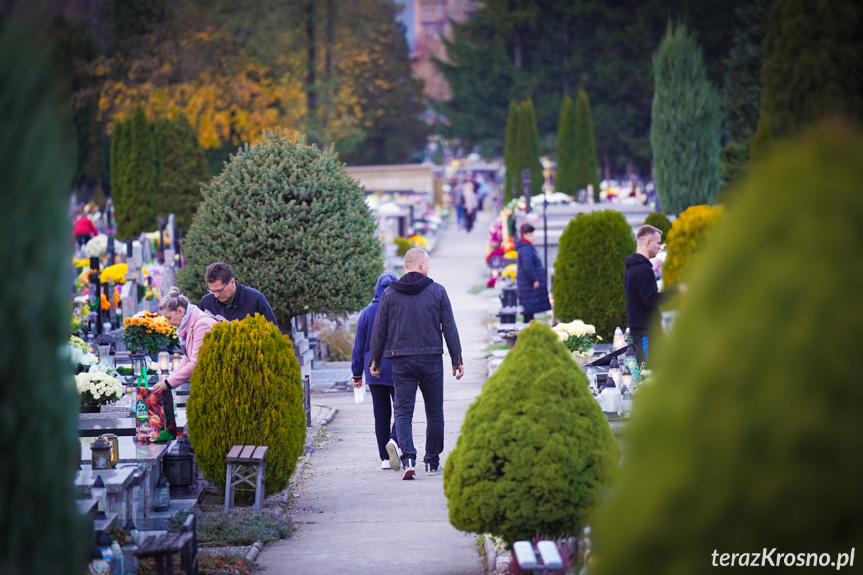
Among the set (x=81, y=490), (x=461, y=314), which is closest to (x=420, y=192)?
(x=461, y=314)

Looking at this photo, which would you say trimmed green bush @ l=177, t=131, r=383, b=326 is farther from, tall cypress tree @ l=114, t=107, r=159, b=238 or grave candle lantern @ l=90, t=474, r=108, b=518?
tall cypress tree @ l=114, t=107, r=159, b=238

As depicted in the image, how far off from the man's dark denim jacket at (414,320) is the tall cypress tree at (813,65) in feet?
13.9

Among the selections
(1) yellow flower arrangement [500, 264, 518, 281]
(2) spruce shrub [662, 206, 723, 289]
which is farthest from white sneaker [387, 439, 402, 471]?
(1) yellow flower arrangement [500, 264, 518, 281]

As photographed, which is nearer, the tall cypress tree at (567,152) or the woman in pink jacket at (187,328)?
the woman in pink jacket at (187,328)

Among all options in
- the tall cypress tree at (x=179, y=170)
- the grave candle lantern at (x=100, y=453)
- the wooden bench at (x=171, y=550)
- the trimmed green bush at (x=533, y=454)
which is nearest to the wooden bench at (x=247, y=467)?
the grave candle lantern at (x=100, y=453)

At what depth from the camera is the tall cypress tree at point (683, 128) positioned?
24109 millimetres

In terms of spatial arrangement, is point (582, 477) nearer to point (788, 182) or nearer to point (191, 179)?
point (788, 182)

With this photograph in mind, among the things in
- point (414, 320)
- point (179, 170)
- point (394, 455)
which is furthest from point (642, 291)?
point (179, 170)

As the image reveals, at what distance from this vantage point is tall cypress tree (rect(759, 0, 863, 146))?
5277 mm

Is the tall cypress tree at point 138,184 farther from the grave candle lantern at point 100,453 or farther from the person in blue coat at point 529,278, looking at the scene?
the grave candle lantern at point 100,453

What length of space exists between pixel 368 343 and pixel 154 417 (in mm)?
2215

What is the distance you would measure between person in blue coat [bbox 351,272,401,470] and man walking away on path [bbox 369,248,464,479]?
24 cm

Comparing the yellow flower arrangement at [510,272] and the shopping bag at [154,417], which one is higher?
the yellow flower arrangement at [510,272]

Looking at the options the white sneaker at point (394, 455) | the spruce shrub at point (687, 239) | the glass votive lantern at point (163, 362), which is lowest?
the white sneaker at point (394, 455)
